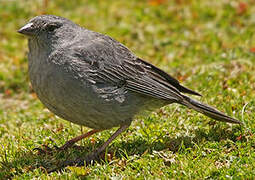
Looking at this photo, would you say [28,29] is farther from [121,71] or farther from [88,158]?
[88,158]

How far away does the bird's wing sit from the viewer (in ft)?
19.3

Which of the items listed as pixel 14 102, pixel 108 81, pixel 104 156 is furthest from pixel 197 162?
pixel 14 102

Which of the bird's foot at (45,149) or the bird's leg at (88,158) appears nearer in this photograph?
the bird's leg at (88,158)

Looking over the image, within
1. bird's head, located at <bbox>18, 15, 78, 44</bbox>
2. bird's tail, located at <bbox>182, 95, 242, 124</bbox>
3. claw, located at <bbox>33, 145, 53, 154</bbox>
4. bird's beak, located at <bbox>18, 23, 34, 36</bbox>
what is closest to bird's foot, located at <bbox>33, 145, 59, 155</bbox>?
claw, located at <bbox>33, 145, 53, 154</bbox>

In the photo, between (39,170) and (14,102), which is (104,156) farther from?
(14,102)

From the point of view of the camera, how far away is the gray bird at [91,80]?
18.4 ft

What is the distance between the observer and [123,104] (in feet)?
19.6

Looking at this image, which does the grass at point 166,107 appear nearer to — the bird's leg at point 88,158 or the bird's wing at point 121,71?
the bird's leg at point 88,158

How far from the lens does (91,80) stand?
576cm

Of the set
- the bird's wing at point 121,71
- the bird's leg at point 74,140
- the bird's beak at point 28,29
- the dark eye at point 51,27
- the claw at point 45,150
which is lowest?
the claw at point 45,150

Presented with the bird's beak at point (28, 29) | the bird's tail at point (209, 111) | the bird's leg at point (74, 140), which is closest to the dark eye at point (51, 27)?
the bird's beak at point (28, 29)

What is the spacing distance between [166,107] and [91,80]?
6.25ft

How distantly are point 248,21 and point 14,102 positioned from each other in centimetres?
574

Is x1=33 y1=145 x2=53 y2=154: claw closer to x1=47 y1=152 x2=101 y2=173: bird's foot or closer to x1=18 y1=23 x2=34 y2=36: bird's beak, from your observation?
x1=47 y1=152 x2=101 y2=173: bird's foot
